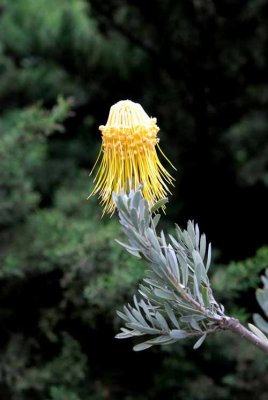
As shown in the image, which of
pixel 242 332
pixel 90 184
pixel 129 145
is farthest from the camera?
pixel 90 184

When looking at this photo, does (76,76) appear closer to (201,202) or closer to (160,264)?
(201,202)

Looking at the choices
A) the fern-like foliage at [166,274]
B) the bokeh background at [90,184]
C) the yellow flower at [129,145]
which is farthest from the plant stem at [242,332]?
the bokeh background at [90,184]

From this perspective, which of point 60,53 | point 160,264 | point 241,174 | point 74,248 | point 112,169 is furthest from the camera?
point 60,53

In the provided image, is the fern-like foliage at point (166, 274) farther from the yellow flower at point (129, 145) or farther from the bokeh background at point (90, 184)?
the bokeh background at point (90, 184)

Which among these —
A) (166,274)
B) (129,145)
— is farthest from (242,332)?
(129,145)

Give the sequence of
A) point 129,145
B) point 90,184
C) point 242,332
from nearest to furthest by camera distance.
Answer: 1. point 242,332
2. point 129,145
3. point 90,184

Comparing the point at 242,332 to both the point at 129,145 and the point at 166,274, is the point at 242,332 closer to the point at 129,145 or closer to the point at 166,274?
the point at 166,274

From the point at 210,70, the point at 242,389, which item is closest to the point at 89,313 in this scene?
the point at 242,389
